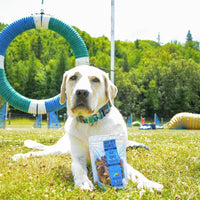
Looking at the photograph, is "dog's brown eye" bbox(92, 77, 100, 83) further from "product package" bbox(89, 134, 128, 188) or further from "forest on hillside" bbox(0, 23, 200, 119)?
"forest on hillside" bbox(0, 23, 200, 119)

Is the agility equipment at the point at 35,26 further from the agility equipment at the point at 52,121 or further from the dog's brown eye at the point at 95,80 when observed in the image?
the agility equipment at the point at 52,121

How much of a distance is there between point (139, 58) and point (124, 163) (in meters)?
72.3

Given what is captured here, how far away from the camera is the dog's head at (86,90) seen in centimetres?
247

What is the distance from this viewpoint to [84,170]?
102 inches

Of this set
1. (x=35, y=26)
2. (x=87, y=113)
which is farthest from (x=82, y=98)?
(x=35, y=26)

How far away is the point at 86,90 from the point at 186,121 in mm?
16901

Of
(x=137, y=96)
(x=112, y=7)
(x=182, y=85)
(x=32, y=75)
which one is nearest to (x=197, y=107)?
(x=182, y=85)

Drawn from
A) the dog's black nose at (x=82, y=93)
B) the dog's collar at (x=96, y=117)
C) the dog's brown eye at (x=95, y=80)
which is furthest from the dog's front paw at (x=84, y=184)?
the dog's brown eye at (x=95, y=80)

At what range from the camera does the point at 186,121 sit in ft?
58.8

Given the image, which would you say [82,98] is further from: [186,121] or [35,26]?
[186,121]

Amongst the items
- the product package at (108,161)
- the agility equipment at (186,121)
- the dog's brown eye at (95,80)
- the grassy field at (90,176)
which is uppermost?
the dog's brown eye at (95,80)

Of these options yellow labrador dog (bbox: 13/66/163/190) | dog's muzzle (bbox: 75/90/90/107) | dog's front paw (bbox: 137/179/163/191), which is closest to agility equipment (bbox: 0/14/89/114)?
yellow labrador dog (bbox: 13/66/163/190)

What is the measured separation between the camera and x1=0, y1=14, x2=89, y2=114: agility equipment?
5891mm

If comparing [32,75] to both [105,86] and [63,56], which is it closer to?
[63,56]
